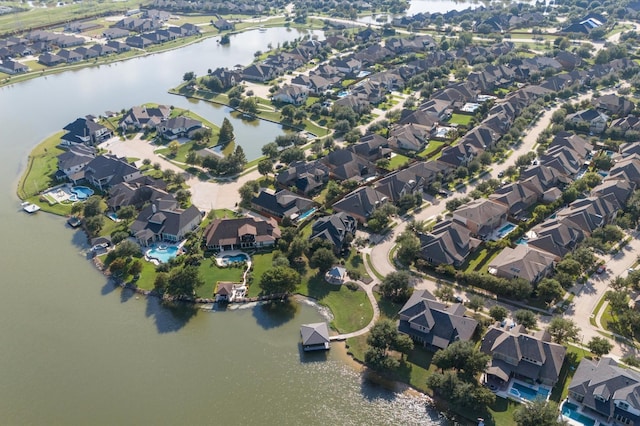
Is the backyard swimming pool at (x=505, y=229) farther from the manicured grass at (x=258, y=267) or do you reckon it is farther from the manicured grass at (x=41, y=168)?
the manicured grass at (x=41, y=168)

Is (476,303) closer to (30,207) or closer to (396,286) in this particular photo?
(396,286)

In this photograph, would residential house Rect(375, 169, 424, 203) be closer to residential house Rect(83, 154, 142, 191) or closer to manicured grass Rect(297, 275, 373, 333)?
manicured grass Rect(297, 275, 373, 333)

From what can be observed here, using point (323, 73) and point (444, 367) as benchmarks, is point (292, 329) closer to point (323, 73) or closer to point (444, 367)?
point (444, 367)

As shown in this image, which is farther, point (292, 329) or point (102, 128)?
point (102, 128)

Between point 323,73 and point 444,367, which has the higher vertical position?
point 323,73

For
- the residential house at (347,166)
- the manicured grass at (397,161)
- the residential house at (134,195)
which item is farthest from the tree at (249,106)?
the residential house at (134,195)

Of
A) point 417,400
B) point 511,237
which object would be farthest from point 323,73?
point 417,400
